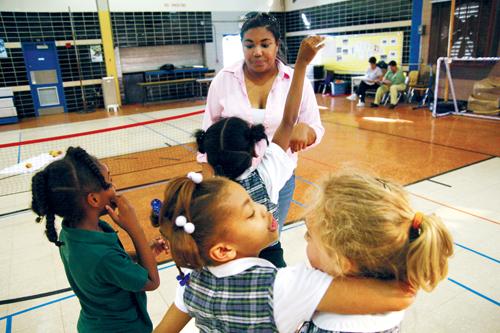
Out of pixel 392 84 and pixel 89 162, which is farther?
pixel 392 84

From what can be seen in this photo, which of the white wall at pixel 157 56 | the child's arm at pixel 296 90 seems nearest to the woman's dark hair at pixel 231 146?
the child's arm at pixel 296 90

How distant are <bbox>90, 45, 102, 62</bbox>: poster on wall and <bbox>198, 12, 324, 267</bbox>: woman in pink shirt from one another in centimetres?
1162

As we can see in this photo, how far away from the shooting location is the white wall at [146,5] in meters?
11.0

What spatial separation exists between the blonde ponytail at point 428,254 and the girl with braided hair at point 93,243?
37.0 inches

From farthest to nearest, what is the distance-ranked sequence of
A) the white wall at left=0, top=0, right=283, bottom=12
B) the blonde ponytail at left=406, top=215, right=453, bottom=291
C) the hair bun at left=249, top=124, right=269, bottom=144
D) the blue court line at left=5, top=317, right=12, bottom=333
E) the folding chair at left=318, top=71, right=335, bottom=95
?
the folding chair at left=318, top=71, right=335, bottom=95, the white wall at left=0, top=0, right=283, bottom=12, the blue court line at left=5, top=317, right=12, bottom=333, the hair bun at left=249, top=124, right=269, bottom=144, the blonde ponytail at left=406, top=215, right=453, bottom=291

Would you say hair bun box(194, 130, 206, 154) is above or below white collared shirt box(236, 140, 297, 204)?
above

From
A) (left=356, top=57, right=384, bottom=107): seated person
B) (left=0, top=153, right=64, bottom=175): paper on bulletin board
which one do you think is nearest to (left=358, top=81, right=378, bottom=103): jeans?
(left=356, top=57, right=384, bottom=107): seated person

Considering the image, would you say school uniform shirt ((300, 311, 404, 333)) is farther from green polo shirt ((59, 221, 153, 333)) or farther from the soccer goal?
the soccer goal

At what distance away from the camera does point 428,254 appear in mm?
838

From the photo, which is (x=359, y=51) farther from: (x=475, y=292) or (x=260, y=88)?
(x=260, y=88)

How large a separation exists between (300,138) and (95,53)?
12.2 m

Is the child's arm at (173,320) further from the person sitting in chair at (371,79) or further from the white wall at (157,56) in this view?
the white wall at (157,56)

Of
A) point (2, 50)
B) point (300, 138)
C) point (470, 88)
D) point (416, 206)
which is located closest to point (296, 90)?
point (300, 138)

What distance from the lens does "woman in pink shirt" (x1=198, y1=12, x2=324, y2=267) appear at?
6.14 feet
